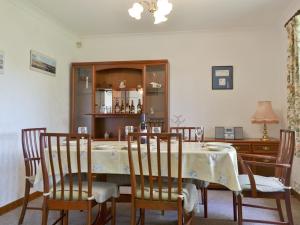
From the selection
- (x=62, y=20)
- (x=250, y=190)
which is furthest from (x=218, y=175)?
(x=62, y=20)

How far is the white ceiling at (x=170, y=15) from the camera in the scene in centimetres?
368

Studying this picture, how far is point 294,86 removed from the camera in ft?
11.8

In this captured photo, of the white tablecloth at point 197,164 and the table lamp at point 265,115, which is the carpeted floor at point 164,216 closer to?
the white tablecloth at point 197,164

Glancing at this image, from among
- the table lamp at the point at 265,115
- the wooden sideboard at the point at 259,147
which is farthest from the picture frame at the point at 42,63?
the table lamp at the point at 265,115

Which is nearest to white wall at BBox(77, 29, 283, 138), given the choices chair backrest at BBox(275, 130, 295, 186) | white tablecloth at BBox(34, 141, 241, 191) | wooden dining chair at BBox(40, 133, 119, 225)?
chair backrest at BBox(275, 130, 295, 186)

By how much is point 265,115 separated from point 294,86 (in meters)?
0.70

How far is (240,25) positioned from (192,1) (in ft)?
4.36

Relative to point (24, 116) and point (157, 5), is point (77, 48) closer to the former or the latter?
point (24, 116)

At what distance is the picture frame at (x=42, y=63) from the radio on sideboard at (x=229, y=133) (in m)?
2.68

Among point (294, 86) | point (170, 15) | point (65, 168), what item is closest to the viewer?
point (65, 168)

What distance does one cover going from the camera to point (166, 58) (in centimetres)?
488

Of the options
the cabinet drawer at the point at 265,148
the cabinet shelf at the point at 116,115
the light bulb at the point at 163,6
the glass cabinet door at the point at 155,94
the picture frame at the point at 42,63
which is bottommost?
the cabinet drawer at the point at 265,148

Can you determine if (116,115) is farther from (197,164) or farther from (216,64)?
(197,164)

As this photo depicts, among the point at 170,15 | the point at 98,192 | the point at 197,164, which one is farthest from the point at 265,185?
the point at 170,15
